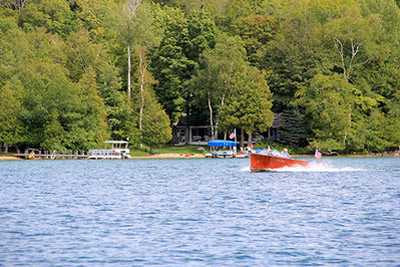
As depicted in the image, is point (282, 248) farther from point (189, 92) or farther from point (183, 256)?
point (189, 92)

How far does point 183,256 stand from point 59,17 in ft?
308

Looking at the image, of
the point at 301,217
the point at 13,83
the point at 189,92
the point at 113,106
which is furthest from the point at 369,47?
the point at 301,217

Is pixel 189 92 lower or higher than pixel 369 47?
lower

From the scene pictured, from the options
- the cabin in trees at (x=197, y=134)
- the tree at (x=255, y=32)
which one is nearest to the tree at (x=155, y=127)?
the cabin in trees at (x=197, y=134)

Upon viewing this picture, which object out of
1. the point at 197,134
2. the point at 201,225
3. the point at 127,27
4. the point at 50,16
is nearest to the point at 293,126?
the point at 197,134

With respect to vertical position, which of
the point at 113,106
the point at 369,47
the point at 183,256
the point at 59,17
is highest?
the point at 59,17

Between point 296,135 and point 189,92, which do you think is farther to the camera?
point 189,92

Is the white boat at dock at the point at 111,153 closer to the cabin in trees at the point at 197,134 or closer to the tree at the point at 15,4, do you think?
the cabin in trees at the point at 197,134

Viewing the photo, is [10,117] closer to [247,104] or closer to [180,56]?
[180,56]

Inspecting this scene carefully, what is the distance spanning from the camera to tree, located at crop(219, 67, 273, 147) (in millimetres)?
81750

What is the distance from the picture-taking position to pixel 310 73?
8431 centimetres

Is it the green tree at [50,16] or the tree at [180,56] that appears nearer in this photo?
the tree at [180,56]

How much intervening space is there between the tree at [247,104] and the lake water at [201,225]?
45.2 metres

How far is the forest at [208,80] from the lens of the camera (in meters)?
77.8
